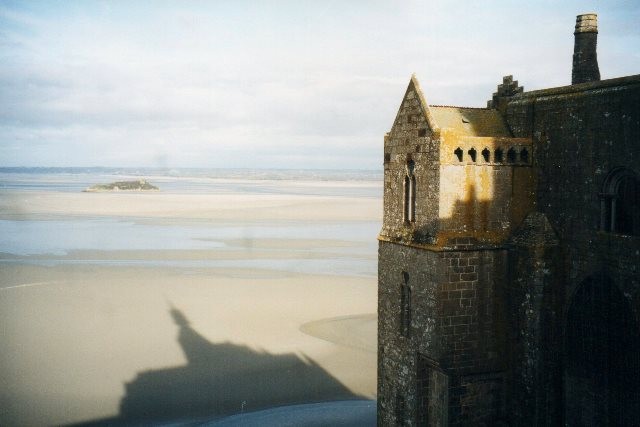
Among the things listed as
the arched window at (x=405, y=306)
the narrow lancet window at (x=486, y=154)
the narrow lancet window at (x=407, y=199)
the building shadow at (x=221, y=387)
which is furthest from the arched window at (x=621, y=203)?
the building shadow at (x=221, y=387)

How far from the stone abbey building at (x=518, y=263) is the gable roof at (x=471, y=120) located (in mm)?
49

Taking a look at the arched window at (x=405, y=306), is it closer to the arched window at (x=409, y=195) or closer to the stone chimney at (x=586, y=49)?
the arched window at (x=409, y=195)

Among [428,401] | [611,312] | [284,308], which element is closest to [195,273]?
[284,308]

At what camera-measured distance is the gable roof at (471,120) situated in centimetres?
1524

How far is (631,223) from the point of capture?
1281 centimetres

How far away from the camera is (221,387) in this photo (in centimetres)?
2278

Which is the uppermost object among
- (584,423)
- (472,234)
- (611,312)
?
(472,234)

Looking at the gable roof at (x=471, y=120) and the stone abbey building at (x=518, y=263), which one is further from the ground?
the gable roof at (x=471, y=120)

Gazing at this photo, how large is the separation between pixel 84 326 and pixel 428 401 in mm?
19700

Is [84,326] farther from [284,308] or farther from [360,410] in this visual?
[360,410]

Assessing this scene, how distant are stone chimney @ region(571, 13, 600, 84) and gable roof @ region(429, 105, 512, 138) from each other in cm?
252

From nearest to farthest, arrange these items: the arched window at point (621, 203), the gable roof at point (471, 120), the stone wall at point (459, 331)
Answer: the arched window at point (621, 203) → the stone wall at point (459, 331) → the gable roof at point (471, 120)

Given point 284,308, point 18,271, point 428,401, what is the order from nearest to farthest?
1. point 428,401
2. point 284,308
3. point 18,271

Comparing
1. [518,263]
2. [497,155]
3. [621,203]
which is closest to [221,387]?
[518,263]
